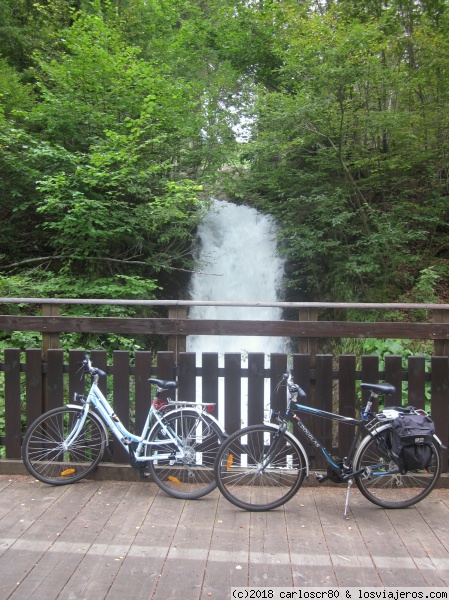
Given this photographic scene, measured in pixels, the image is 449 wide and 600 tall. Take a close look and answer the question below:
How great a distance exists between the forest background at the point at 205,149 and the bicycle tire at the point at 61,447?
11.7 feet

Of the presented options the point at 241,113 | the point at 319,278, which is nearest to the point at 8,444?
the point at 319,278

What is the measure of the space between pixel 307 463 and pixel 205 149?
31.4 ft

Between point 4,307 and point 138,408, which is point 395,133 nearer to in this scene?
point 4,307

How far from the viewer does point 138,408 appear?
4.16 meters

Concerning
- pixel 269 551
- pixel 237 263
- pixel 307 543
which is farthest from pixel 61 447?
pixel 237 263

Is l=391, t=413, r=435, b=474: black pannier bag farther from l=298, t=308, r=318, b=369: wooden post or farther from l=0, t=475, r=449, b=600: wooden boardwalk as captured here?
l=298, t=308, r=318, b=369: wooden post

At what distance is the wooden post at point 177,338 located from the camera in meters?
4.18

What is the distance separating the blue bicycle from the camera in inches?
142

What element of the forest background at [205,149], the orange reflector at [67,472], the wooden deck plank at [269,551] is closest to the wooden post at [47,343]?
the orange reflector at [67,472]

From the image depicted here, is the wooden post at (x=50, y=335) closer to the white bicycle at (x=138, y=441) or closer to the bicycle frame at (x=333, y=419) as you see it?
the white bicycle at (x=138, y=441)

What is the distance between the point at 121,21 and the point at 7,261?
6082mm

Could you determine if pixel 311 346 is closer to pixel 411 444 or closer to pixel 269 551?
pixel 411 444

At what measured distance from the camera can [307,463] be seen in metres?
3.64

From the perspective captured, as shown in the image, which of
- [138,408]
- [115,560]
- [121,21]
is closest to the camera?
[115,560]
